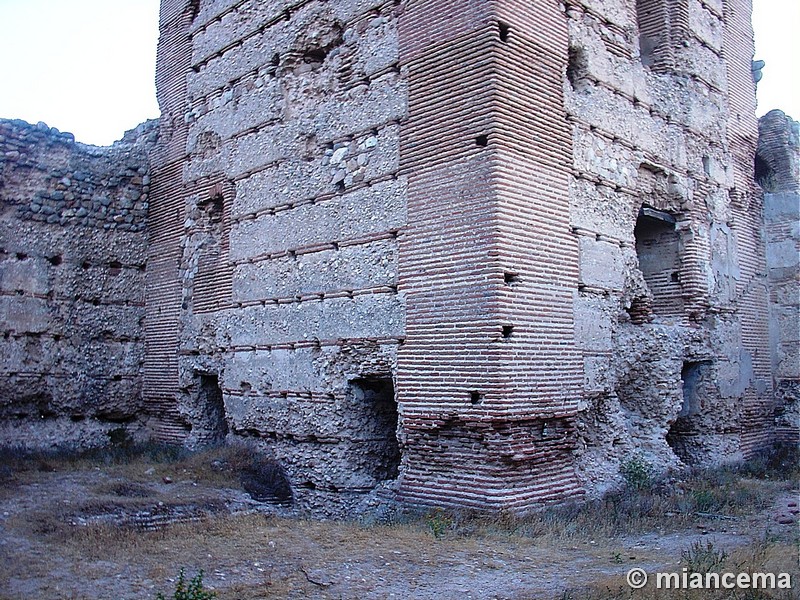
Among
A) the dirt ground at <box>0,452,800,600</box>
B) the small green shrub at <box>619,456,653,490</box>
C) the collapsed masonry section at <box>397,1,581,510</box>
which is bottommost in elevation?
the dirt ground at <box>0,452,800,600</box>

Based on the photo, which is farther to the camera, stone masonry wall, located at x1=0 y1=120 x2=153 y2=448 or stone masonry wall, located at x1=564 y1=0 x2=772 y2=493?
stone masonry wall, located at x1=0 y1=120 x2=153 y2=448

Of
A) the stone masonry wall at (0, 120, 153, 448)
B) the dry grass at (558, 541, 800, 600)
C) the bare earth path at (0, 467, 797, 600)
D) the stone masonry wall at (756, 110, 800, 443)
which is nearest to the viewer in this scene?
the dry grass at (558, 541, 800, 600)

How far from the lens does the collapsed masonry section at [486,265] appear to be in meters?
7.64

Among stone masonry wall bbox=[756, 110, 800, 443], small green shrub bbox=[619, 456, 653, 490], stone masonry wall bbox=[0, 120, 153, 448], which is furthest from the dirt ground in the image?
stone masonry wall bbox=[756, 110, 800, 443]

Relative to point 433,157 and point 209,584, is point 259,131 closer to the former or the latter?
point 433,157

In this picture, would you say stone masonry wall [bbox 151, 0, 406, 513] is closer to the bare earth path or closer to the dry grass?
the bare earth path

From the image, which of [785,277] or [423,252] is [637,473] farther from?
[785,277]

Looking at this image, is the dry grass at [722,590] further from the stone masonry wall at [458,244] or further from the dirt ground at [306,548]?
the stone masonry wall at [458,244]

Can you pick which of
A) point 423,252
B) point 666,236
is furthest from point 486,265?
point 666,236

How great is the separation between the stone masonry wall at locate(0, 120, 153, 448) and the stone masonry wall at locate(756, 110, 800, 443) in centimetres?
1023

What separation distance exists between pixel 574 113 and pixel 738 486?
487 centimetres

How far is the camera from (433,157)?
27.1 ft

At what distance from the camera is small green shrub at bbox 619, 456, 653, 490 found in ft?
29.3

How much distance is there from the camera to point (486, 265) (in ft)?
25.1
